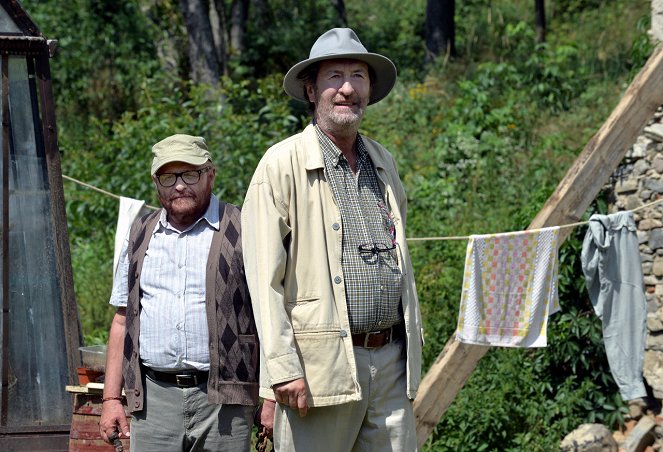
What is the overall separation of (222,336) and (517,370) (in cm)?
410

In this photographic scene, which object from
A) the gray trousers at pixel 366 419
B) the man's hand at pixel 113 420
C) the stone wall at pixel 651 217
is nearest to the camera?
the gray trousers at pixel 366 419

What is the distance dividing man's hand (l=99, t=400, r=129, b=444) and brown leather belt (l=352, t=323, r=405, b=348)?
109 cm

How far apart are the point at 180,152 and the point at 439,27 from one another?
10496 mm

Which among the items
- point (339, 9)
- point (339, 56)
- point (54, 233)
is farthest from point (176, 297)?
point (339, 9)

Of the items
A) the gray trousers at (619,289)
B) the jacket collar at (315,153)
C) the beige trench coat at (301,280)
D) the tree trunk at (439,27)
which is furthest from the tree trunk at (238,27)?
the beige trench coat at (301,280)

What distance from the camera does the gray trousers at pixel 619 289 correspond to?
6.05m

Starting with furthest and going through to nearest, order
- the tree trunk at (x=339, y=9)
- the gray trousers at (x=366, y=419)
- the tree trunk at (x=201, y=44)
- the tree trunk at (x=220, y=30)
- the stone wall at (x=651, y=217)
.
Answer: the tree trunk at (x=339, y=9) < the tree trunk at (x=220, y=30) < the tree trunk at (x=201, y=44) < the stone wall at (x=651, y=217) < the gray trousers at (x=366, y=419)

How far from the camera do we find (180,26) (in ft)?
46.5

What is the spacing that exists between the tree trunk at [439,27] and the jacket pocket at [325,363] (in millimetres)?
10763

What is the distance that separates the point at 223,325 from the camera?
3.73 meters

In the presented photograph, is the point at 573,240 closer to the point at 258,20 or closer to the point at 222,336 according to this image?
the point at 222,336

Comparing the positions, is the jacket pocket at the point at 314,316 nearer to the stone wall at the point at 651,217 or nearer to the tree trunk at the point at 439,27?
the stone wall at the point at 651,217

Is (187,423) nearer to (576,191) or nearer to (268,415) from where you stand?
(268,415)

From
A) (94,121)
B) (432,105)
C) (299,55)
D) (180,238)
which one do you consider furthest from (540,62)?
(180,238)
